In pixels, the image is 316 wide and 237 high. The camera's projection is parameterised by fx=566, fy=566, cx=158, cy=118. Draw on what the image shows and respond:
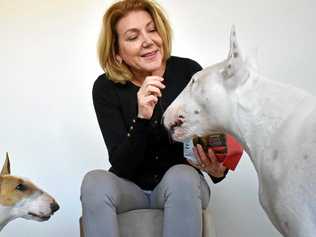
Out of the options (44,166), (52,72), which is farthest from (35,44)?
(44,166)

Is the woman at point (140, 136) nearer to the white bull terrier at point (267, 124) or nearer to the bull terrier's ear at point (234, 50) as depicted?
the white bull terrier at point (267, 124)

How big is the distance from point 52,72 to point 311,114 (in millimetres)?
1483

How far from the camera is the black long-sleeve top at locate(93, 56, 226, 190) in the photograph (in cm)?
168

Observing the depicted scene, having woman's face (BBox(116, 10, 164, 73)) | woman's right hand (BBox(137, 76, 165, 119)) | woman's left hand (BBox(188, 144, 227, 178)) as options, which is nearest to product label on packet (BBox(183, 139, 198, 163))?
woman's left hand (BBox(188, 144, 227, 178))

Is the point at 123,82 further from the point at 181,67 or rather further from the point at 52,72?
the point at 52,72

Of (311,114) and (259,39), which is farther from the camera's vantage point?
(259,39)

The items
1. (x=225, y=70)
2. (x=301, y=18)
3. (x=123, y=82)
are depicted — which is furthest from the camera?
(x=301, y=18)

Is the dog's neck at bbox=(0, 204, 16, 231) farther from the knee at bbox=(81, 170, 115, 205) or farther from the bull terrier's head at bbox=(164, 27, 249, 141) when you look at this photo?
the bull terrier's head at bbox=(164, 27, 249, 141)

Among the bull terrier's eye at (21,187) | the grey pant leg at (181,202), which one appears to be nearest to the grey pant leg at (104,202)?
the grey pant leg at (181,202)

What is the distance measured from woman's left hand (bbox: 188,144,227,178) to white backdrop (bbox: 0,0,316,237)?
0.79 m

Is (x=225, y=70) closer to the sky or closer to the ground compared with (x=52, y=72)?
closer to the sky

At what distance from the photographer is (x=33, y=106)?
2.46 metres

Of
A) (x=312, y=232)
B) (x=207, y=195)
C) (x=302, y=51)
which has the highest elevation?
(x=302, y=51)

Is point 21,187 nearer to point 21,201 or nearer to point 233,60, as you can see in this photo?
point 21,201
